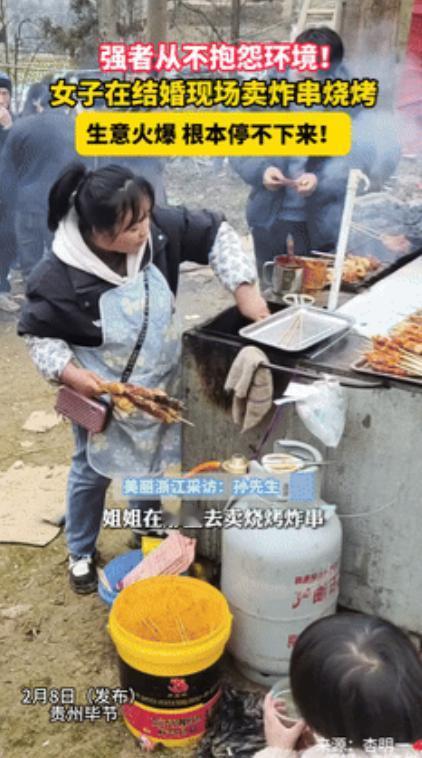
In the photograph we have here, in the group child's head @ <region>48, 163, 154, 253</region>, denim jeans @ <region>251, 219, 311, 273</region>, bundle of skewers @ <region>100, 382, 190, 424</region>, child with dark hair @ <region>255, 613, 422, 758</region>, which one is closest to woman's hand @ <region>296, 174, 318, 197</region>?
denim jeans @ <region>251, 219, 311, 273</region>

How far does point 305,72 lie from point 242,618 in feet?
12.9

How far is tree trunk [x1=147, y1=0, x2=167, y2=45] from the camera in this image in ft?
27.3

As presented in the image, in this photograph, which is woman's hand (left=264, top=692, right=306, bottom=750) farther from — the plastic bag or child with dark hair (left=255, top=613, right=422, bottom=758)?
the plastic bag

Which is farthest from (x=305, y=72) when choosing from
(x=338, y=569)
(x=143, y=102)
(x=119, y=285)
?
(x=338, y=569)

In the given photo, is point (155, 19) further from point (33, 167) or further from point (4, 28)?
point (33, 167)

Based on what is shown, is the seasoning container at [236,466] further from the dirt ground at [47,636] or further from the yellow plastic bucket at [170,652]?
the dirt ground at [47,636]

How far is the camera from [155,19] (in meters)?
8.38

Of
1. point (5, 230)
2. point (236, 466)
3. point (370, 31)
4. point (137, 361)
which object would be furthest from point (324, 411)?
point (370, 31)

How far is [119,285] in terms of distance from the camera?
351 centimetres

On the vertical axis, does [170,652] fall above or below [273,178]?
below

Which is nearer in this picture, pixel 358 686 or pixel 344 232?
pixel 358 686

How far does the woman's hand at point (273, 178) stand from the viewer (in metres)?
5.95

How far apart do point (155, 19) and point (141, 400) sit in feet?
20.6

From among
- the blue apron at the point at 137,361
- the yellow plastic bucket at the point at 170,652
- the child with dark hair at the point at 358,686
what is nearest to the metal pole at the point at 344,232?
the blue apron at the point at 137,361
